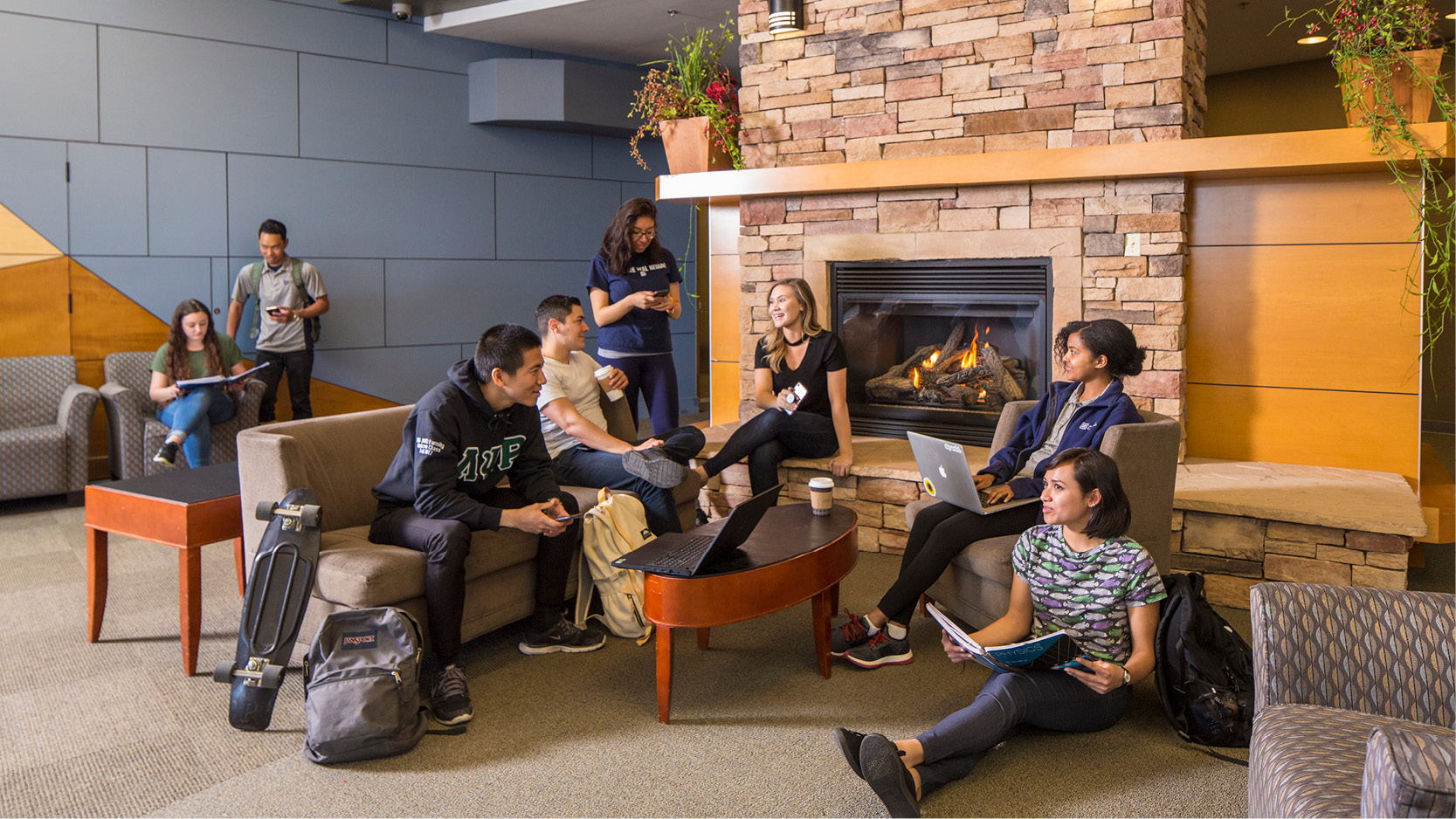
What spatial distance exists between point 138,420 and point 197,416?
0.48 metres

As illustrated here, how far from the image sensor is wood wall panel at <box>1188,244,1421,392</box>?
4258 mm

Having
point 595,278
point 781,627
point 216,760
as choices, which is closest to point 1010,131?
point 595,278

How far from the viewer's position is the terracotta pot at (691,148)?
5566 mm

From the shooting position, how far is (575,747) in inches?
105

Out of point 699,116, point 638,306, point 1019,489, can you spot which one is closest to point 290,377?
point 638,306

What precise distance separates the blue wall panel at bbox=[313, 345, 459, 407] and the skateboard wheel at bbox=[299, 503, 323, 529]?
445 centimetres

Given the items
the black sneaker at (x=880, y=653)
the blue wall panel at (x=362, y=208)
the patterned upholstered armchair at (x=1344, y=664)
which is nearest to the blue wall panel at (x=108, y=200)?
the blue wall panel at (x=362, y=208)

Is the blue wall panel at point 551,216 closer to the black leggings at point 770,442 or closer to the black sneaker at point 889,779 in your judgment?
the black leggings at point 770,442

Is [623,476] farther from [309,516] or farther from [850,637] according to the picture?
[309,516]

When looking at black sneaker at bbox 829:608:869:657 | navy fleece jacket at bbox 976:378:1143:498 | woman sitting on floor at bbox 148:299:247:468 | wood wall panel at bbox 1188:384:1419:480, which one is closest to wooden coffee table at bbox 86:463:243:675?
black sneaker at bbox 829:608:869:657

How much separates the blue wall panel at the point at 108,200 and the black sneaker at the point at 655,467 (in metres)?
4.24

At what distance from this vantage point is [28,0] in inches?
227

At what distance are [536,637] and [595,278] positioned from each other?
215 centimetres

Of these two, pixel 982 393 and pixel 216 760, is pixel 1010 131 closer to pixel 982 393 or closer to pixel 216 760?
pixel 982 393
